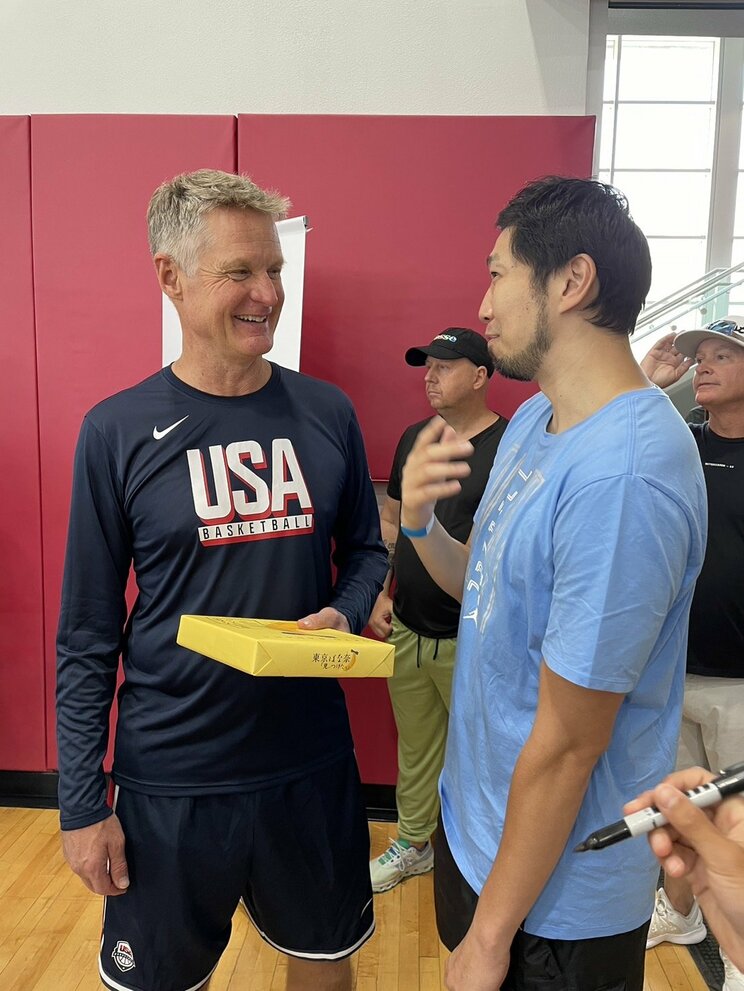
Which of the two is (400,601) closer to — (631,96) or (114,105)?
(114,105)

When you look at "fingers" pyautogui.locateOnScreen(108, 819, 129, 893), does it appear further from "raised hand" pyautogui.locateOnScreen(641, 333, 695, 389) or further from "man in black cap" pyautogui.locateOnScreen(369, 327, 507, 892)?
"raised hand" pyautogui.locateOnScreen(641, 333, 695, 389)

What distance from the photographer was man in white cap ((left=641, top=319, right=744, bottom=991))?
7.39 feet

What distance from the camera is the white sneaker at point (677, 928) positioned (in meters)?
2.26

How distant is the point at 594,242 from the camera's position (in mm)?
1066

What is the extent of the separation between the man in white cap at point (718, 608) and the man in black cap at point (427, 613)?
701 mm

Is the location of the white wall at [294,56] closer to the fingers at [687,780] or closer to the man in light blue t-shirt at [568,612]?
Answer: the man in light blue t-shirt at [568,612]

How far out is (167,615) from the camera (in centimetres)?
138

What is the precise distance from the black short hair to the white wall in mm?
1935

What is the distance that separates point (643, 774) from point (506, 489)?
47cm

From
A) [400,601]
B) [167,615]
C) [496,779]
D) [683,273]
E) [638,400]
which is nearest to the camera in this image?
[638,400]

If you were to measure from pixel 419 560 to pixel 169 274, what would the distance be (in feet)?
4.65

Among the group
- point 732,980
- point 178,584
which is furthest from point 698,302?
point 178,584

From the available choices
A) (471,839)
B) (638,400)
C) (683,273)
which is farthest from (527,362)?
(683,273)

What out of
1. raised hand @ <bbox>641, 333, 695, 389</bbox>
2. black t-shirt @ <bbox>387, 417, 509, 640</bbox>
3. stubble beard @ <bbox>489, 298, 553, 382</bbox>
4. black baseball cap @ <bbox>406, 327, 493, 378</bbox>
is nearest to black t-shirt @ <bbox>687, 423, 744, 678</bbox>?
raised hand @ <bbox>641, 333, 695, 389</bbox>
